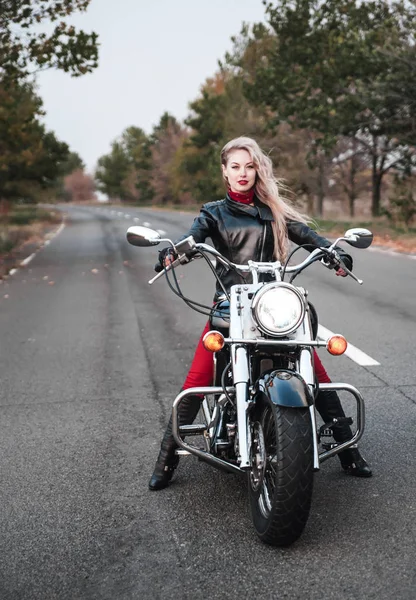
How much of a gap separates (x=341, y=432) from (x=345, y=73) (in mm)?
25543

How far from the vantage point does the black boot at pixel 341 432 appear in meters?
4.04

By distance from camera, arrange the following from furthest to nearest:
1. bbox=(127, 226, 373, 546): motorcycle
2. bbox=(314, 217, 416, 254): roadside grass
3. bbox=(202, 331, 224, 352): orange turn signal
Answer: bbox=(314, 217, 416, 254): roadside grass
bbox=(202, 331, 224, 352): orange turn signal
bbox=(127, 226, 373, 546): motorcycle

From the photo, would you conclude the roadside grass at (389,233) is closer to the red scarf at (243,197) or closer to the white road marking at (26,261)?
the white road marking at (26,261)

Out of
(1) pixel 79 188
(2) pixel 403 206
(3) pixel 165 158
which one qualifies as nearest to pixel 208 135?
(3) pixel 165 158

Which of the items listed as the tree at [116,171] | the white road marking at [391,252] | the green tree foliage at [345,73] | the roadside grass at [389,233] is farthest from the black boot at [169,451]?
the tree at [116,171]

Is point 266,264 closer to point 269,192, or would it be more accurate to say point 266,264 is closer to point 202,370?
point 269,192

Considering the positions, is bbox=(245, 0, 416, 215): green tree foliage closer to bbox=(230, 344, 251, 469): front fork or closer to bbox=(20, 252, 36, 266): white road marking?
bbox=(20, 252, 36, 266): white road marking

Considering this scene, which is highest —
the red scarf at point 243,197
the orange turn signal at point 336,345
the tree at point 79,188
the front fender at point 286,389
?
the red scarf at point 243,197

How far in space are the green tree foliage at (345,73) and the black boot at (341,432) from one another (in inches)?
756

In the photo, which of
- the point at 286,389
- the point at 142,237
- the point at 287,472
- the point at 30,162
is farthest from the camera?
the point at 30,162

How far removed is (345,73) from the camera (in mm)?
27625

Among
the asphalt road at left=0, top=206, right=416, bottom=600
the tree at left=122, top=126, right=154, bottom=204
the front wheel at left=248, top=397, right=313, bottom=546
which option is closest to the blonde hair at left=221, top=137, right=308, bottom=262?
the front wheel at left=248, top=397, right=313, bottom=546

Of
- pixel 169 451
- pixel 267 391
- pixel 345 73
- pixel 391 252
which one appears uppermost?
pixel 345 73

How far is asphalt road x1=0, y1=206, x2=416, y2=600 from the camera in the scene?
3020 millimetres
